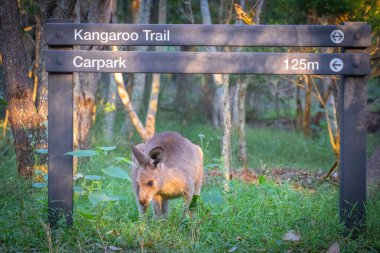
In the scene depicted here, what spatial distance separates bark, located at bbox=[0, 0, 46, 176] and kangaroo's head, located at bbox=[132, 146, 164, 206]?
7.21 feet

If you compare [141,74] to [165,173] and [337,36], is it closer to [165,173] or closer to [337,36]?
[165,173]

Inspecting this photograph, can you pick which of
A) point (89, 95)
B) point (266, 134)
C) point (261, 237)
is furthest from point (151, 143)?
point (266, 134)

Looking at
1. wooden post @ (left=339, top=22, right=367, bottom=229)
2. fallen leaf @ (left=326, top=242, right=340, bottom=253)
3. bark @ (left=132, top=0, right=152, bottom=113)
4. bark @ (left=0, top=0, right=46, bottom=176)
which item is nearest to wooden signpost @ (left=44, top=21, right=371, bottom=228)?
wooden post @ (left=339, top=22, right=367, bottom=229)

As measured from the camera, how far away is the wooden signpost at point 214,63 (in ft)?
18.9

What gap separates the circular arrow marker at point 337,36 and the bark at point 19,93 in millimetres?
4338

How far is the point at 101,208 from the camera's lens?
591cm

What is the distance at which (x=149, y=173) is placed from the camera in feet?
20.7

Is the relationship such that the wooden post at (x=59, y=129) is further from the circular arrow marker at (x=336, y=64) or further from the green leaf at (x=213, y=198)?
the circular arrow marker at (x=336, y=64)

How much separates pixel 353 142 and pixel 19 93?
16.3ft

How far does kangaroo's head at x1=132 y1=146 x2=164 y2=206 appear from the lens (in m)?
6.23

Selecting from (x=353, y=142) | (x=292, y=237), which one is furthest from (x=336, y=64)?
(x=292, y=237)

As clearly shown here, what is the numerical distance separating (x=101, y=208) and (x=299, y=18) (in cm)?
931

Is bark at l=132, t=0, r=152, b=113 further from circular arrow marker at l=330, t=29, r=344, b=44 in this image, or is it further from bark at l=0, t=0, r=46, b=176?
circular arrow marker at l=330, t=29, r=344, b=44

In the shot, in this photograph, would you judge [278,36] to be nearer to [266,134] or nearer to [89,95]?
[89,95]
